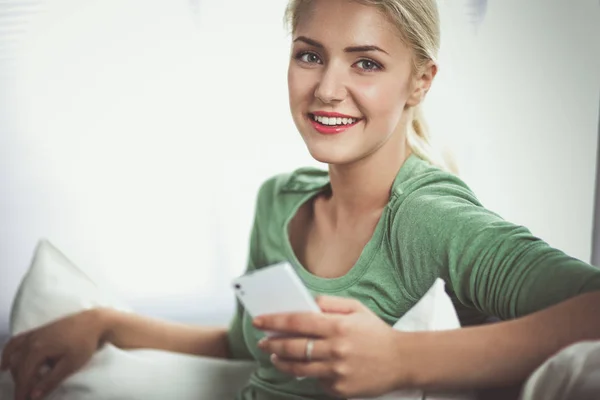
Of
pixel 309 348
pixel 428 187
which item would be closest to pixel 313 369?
pixel 309 348

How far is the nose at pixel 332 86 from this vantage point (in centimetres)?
75

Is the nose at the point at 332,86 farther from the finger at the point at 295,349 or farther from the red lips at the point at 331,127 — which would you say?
the finger at the point at 295,349

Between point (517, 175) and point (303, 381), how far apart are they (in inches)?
14.5

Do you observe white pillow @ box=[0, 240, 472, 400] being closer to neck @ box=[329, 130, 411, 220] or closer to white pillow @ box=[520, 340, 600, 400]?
neck @ box=[329, 130, 411, 220]

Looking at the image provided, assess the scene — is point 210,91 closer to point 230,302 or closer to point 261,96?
point 261,96

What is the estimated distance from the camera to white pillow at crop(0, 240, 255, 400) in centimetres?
90

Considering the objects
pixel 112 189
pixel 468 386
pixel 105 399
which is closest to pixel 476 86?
pixel 468 386

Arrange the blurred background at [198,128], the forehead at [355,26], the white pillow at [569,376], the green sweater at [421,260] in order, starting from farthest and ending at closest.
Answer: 1. the blurred background at [198,128]
2. the forehead at [355,26]
3. the green sweater at [421,260]
4. the white pillow at [569,376]

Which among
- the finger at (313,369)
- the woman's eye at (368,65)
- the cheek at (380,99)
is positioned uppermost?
the woman's eye at (368,65)

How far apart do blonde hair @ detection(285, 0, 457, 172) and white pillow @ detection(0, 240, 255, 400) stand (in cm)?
38

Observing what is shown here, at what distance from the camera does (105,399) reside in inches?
35.0

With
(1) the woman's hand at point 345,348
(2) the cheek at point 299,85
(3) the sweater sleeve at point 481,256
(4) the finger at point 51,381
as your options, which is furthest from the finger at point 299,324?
(4) the finger at point 51,381

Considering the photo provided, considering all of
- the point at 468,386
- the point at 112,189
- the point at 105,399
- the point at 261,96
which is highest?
the point at 261,96

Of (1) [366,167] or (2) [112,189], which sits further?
(2) [112,189]
